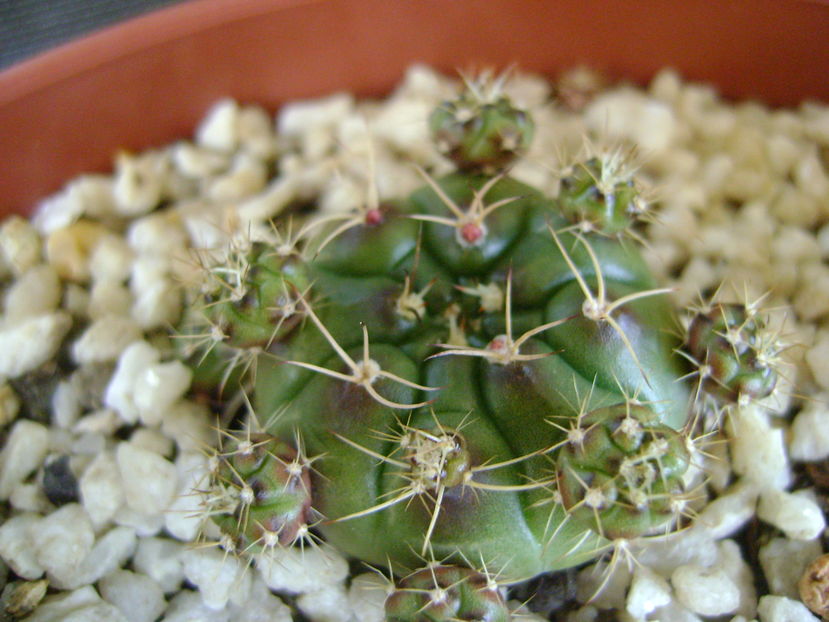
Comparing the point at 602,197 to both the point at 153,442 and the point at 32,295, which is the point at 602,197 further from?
the point at 32,295

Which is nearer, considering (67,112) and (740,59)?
(67,112)

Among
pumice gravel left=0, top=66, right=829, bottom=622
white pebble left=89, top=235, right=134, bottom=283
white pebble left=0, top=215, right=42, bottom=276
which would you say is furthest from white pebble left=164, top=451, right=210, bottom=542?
white pebble left=0, top=215, right=42, bottom=276

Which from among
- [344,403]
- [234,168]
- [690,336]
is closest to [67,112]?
[234,168]

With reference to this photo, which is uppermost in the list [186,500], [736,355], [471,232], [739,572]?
[471,232]

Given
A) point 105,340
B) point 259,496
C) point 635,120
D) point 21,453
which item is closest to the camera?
point 259,496

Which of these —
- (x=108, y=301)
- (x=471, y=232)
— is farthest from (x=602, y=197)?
(x=108, y=301)

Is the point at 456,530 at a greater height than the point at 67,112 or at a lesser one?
lesser

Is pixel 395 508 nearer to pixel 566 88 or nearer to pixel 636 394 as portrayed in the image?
pixel 636 394
